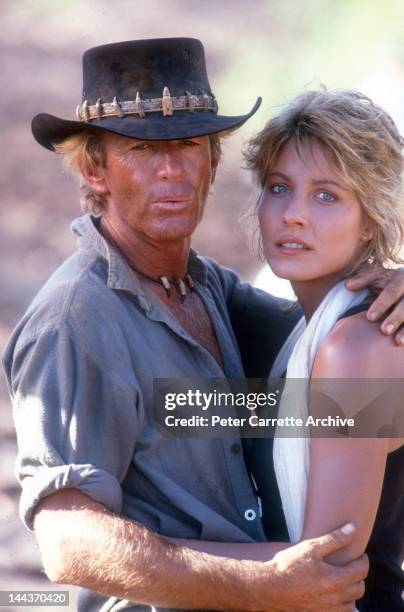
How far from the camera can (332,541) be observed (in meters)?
2.31

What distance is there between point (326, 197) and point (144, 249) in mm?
502

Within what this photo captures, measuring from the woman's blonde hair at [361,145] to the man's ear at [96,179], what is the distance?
428 millimetres

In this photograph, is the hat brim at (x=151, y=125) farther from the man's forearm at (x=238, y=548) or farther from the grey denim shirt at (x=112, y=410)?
the man's forearm at (x=238, y=548)

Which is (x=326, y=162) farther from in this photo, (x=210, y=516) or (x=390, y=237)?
(x=210, y=516)

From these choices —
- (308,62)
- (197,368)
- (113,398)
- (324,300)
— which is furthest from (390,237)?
(308,62)

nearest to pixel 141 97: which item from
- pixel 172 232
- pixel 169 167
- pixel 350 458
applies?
pixel 169 167

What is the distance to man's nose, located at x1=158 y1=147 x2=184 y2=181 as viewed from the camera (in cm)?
267

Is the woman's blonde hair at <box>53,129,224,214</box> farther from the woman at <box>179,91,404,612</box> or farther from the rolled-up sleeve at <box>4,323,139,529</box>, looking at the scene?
the rolled-up sleeve at <box>4,323,139,529</box>

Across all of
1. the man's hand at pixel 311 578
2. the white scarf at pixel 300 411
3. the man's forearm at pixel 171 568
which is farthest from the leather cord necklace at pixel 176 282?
the man's hand at pixel 311 578

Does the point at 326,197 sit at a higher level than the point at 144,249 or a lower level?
higher

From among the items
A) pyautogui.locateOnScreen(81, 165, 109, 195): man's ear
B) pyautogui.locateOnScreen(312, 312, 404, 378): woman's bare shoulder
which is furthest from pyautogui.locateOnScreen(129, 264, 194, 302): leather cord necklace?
Answer: pyautogui.locateOnScreen(312, 312, 404, 378): woman's bare shoulder

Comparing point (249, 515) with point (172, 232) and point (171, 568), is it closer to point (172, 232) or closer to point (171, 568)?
point (171, 568)

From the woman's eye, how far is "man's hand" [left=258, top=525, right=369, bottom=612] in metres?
0.78

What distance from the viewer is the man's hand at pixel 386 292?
2381mm
